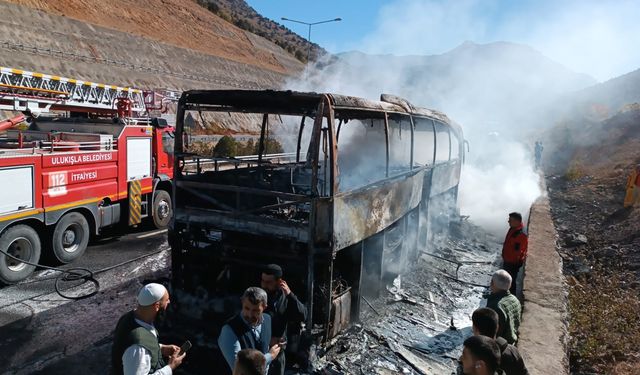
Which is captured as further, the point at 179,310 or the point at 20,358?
the point at 179,310

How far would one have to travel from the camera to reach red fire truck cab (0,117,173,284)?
7113 mm

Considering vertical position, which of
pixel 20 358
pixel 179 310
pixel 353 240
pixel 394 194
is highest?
pixel 394 194

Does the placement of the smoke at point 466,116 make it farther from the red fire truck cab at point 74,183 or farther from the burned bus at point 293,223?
the red fire truck cab at point 74,183

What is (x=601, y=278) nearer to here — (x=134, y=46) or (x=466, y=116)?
(x=466, y=116)

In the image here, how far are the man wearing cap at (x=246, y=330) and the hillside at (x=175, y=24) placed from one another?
31562mm

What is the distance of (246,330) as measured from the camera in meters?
3.36

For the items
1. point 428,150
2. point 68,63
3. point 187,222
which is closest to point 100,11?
point 68,63

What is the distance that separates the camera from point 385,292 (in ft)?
23.9

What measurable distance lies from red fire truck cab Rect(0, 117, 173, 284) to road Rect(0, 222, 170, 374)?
42cm

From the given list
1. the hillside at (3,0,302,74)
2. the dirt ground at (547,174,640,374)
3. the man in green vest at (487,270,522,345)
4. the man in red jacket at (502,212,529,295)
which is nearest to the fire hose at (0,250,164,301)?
the man in green vest at (487,270,522,345)

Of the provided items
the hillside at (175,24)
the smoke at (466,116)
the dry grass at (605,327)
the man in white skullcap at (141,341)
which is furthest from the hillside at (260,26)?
the man in white skullcap at (141,341)

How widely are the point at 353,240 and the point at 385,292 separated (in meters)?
2.33

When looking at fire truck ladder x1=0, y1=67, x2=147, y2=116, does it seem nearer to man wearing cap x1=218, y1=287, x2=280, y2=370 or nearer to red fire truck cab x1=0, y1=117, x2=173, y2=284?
red fire truck cab x1=0, y1=117, x2=173, y2=284

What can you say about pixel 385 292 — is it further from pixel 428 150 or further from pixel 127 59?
pixel 127 59
